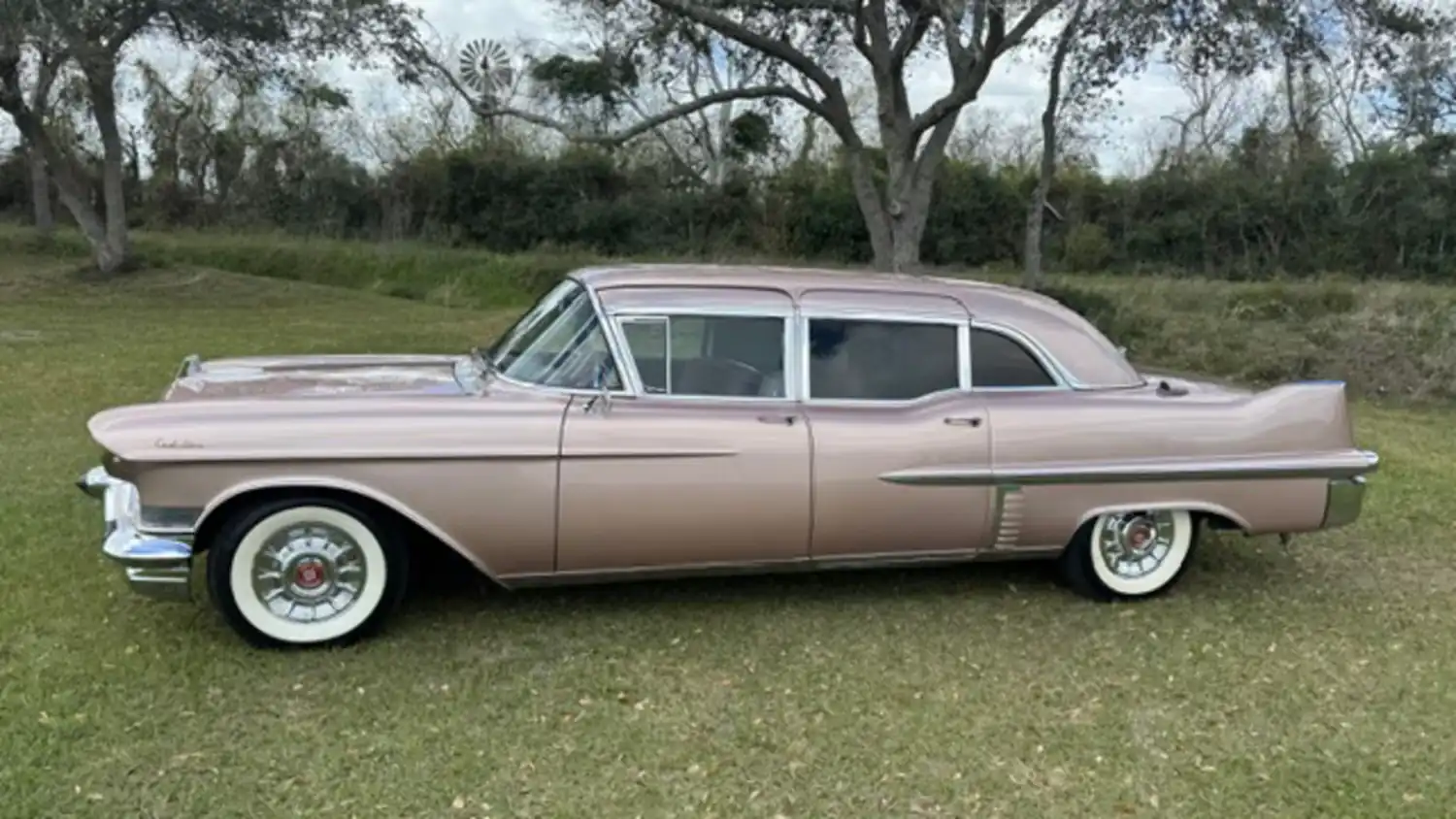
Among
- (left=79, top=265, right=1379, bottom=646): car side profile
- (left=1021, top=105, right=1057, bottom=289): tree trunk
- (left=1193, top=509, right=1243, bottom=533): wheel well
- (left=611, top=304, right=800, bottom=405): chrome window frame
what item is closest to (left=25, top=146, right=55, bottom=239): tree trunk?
(left=1021, top=105, right=1057, bottom=289): tree trunk

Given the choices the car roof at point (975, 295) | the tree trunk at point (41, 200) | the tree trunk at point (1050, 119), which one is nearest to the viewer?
the car roof at point (975, 295)

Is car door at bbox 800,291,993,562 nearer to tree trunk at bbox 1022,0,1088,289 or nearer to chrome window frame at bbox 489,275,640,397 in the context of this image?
chrome window frame at bbox 489,275,640,397

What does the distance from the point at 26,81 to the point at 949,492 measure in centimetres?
2112

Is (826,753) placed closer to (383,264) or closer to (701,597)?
(701,597)

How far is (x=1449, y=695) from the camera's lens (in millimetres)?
3883

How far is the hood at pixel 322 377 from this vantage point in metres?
4.18

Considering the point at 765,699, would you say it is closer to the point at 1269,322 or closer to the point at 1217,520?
the point at 1217,520

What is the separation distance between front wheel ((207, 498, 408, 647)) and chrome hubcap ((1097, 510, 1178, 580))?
2.87 metres

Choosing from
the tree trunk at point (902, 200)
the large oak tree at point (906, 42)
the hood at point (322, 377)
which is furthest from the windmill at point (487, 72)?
the hood at point (322, 377)

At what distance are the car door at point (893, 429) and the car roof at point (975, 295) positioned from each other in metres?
0.09

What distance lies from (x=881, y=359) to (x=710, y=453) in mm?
856

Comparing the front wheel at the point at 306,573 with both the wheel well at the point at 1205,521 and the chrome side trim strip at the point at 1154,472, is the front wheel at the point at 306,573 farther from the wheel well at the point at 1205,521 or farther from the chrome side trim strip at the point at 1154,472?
the wheel well at the point at 1205,521

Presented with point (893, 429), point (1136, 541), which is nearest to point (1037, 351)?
point (893, 429)

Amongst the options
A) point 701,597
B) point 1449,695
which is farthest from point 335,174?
point 1449,695
